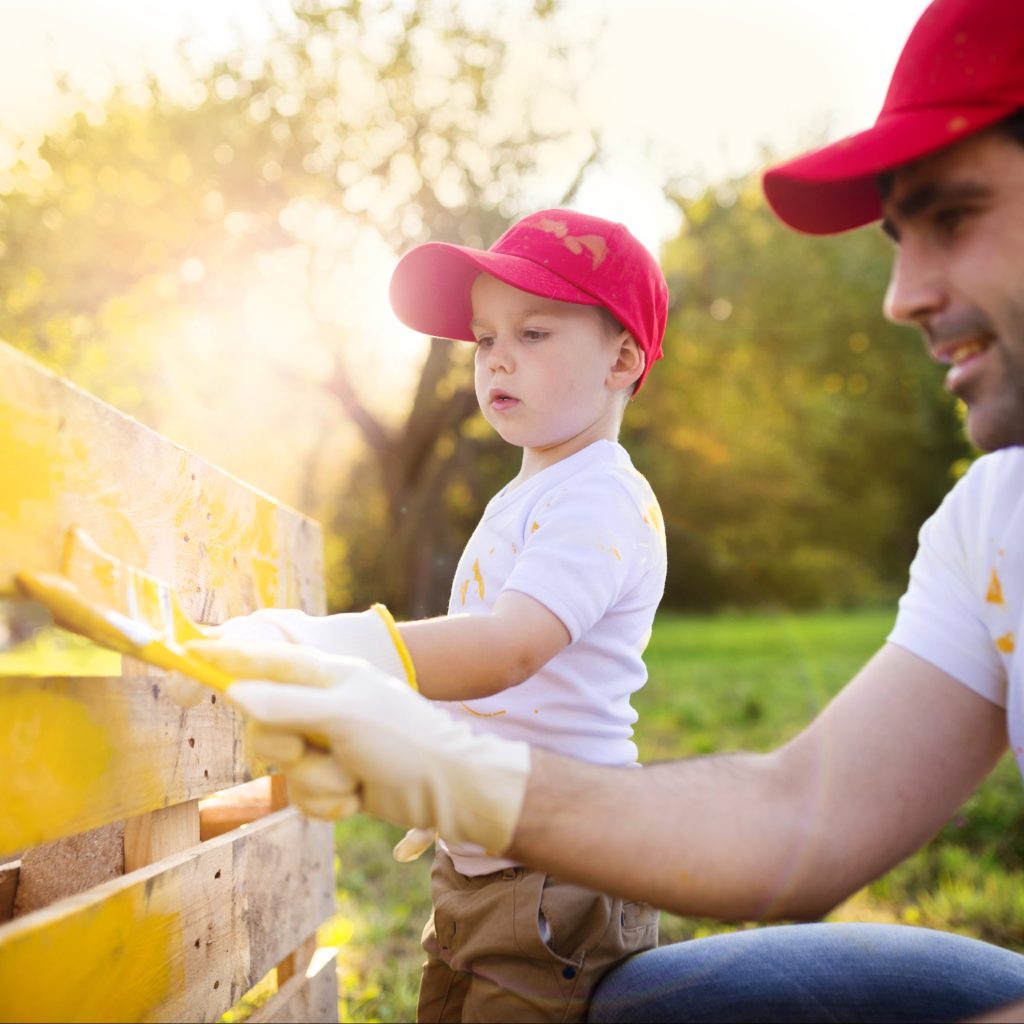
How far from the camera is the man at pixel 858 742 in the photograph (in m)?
1.21

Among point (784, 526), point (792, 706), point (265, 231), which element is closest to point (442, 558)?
point (265, 231)

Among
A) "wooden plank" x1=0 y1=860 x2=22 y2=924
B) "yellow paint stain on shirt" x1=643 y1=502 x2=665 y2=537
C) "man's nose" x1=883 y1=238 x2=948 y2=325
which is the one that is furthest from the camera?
"yellow paint stain on shirt" x1=643 y1=502 x2=665 y2=537

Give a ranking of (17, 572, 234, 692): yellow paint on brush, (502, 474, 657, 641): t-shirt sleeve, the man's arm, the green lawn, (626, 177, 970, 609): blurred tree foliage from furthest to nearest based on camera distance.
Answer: (626, 177, 970, 609): blurred tree foliage < the green lawn < (502, 474, 657, 641): t-shirt sleeve < the man's arm < (17, 572, 234, 692): yellow paint on brush

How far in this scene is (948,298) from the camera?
54.0 inches

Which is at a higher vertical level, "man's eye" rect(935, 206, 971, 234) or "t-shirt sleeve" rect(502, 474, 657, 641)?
"man's eye" rect(935, 206, 971, 234)

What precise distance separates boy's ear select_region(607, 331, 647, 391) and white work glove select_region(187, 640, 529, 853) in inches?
39.7

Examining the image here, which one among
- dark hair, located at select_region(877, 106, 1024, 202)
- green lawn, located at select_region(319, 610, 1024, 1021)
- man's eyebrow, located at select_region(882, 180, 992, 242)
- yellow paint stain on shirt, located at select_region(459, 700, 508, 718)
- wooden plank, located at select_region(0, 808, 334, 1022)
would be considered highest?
dark hair, located at select_region(877, 106, 1024, 202)

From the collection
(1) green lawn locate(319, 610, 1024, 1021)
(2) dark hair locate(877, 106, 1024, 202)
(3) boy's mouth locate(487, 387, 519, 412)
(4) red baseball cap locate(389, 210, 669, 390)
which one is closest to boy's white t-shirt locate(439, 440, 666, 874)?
(3) boy's mouth locate(487, 387, 519, 412)

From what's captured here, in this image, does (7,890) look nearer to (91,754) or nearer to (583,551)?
(91,754)

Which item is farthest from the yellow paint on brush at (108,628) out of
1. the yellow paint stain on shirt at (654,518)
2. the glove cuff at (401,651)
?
the yellow paint stain on shirt at (654,518)

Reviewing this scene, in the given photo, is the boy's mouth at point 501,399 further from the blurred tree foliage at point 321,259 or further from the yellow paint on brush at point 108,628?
the blurred tree foliage at point 321,259

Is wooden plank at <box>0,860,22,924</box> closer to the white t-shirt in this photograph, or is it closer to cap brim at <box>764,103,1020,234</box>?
the white t-shirt

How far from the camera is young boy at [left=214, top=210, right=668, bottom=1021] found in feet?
5.11

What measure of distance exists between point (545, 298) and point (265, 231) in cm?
1074
